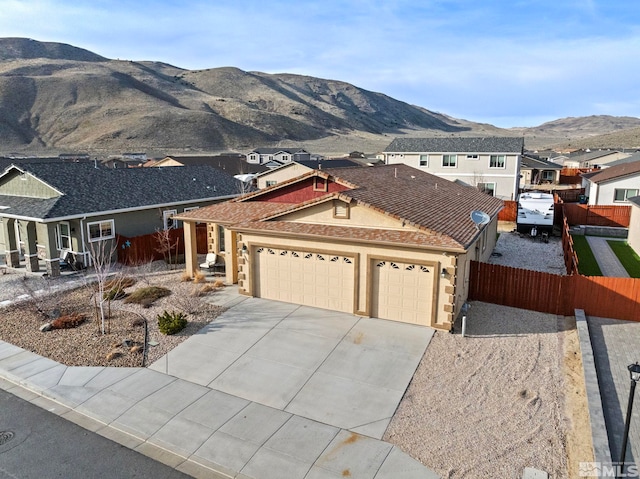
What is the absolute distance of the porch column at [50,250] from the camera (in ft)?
70.5

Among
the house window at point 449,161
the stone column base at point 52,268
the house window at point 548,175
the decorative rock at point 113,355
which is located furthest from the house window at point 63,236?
the house window at point 548,175

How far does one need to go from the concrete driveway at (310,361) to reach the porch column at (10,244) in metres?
14.1

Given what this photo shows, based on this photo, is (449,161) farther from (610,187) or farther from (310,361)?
(310,361)

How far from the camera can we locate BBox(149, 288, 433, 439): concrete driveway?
10742 millimetres

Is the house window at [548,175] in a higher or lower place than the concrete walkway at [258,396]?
higher

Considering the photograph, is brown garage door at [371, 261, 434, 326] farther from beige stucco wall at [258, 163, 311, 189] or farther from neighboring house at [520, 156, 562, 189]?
neighboring house at [520, 156, 562, 189]

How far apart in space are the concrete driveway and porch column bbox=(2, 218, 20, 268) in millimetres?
14068

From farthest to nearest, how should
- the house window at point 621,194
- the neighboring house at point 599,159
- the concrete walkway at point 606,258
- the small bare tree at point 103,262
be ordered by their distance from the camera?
the neighboring house at point 599,159 → the house window at point 621,194 → the concrete walkway at point 606,258 → the small bare tree at point 103,262

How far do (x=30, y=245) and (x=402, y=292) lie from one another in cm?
1831

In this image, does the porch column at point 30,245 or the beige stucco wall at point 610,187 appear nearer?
the porch column at point 30,245

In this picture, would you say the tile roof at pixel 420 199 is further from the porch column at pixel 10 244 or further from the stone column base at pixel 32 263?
the porch column at pixel 10 244

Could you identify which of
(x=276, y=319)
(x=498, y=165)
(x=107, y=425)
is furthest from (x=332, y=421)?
(x=498, y=165)

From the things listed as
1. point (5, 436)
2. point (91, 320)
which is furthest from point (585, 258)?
point (5, 436)

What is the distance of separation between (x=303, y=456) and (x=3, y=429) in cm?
665
